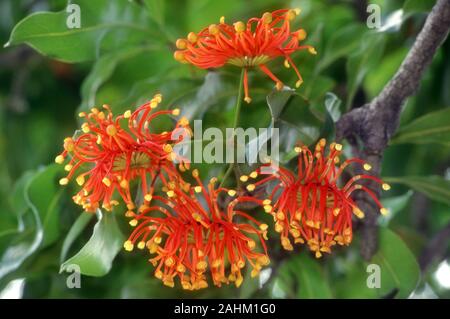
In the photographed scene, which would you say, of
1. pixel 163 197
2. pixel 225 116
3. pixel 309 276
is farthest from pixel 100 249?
pixel 309 276

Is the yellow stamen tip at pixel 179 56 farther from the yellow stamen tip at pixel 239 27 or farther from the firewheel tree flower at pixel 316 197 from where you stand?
the firewheel tree flower at pixel 316 197

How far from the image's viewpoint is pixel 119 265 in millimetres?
2066

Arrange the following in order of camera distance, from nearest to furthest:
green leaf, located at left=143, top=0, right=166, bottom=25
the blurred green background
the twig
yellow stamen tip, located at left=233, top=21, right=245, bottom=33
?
yellow stamen tip, located at left=233, top=21, right=245, bottom=33 < the blurred green background < green leaf, located at left=143, top=0, right=166, bottom=25 < the twig

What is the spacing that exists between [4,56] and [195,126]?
1226 mm

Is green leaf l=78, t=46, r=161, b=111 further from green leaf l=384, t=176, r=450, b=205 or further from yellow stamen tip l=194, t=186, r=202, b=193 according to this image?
green leaf l=384, t=176, r=450, b=205

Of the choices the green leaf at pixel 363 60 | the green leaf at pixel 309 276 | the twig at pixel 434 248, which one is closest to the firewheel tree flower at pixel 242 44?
the green leaf at pixel 363 60

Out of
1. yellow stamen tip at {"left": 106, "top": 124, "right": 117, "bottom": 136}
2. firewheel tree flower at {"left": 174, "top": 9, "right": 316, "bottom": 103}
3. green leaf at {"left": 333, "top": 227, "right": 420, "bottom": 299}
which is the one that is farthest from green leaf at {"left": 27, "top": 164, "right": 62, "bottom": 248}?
green leaf at {"left": 333, "top": 227, "right": 420, "bottom": 299}

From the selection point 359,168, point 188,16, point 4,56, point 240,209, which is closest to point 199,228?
point 240,209

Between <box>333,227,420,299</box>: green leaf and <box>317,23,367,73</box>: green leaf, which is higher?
<box>317,23,367,73</box>: green leaf

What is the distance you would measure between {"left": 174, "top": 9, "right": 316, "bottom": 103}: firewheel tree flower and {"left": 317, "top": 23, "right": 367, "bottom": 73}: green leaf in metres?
0.47

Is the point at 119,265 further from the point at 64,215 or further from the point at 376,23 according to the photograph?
the point at 376,23

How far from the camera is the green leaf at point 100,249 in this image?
1.46 metres

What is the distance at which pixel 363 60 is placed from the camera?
6.02ft

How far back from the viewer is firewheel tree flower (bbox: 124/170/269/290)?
149 centimetres
